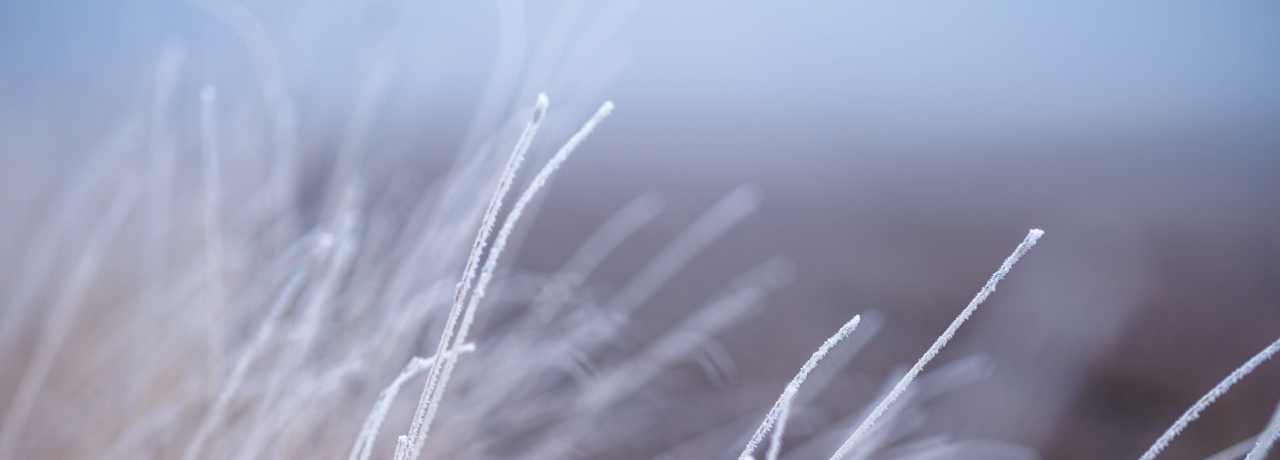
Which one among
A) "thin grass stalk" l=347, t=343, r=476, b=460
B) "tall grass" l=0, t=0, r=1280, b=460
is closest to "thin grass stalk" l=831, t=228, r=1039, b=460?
"tall grass" l=0, t=0, r=1280, b=460

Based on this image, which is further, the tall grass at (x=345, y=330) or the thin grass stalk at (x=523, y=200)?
the tall grass at (x=345, y=330)

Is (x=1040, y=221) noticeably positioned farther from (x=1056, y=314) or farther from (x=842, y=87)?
(x=842, y=87)

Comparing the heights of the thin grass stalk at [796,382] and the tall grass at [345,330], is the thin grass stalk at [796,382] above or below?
below

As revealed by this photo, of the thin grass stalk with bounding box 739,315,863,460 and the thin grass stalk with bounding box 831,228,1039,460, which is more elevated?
the thin grass stalk with bounding box 739,315,863,460

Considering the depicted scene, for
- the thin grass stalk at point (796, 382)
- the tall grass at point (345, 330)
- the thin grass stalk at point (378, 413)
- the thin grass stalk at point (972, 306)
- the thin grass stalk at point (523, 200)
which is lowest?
the thin grass stalk at point (972, 306)

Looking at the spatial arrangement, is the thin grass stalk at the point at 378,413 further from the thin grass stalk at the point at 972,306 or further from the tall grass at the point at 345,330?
the thin grass stalk at the point at 972,306

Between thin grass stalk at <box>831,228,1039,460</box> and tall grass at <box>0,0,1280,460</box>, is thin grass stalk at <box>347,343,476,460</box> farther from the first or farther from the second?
thin grass stalk at <box>831,228,1039,460</box>

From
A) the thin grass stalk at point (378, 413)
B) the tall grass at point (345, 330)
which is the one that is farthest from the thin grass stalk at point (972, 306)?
the thin grass stalk at point (378, 413)

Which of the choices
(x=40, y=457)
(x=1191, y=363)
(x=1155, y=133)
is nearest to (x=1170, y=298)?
(x=1191, y=363)

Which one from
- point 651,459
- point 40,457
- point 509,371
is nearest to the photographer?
point 40,457

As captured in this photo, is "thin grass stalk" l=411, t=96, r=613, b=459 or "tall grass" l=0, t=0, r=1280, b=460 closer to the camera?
"thin grass stalk" l=411, t=96, r=613, b=459

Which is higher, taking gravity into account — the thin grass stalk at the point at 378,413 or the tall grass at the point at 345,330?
the tall grass at the point at 345,330
